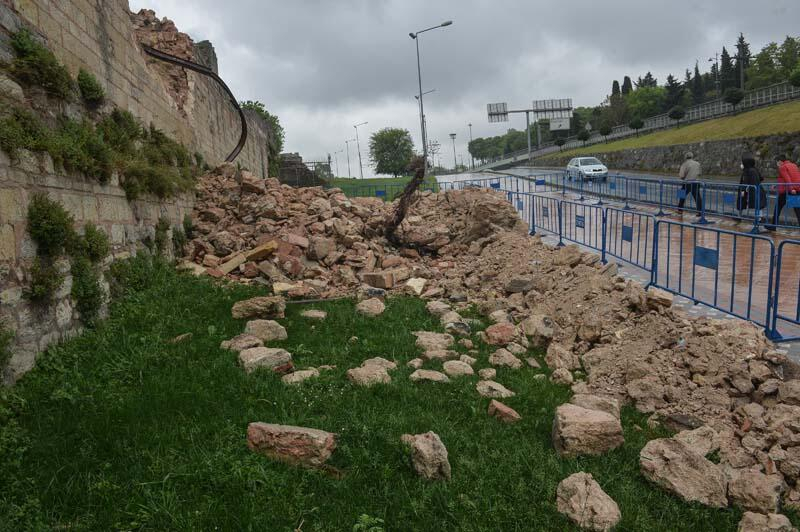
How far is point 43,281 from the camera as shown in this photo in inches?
177

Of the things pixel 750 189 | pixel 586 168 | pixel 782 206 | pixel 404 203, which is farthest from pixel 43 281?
pixel 586 168

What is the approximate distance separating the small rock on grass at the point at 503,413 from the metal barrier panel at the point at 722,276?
2.88 metres

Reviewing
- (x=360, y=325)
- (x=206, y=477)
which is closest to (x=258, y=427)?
(x=206, y=477)

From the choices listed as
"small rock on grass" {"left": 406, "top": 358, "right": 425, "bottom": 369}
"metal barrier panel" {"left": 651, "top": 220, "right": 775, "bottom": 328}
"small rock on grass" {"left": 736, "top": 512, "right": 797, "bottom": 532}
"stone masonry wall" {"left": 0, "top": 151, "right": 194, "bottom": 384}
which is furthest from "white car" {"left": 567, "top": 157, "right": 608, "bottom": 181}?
"small rock on grass" {"left": 736, "top": 512, "right": 797, "bottom": 532}

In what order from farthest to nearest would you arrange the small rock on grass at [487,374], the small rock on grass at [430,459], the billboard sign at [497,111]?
1. the billboard sign at [497,111]
2. the small rock on grass at [487,374]
3. the small rock on grass at [430,459]

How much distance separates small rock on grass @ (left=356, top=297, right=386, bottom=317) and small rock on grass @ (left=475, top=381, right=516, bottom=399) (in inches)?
101

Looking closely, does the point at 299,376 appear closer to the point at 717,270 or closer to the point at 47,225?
the point at 47,225

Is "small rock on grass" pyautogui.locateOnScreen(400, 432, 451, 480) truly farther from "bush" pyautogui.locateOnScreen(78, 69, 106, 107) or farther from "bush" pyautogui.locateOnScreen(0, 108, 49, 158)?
"bush" pyautogui.locateOnScreen(78, 69, 106, 107)

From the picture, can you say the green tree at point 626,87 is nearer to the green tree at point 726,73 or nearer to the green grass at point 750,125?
the green tree at point 726,73

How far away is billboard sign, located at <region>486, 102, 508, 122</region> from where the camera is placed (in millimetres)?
45625

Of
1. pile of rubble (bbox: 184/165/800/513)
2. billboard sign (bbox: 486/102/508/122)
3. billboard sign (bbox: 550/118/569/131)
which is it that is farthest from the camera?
billboard sign (bbox: 550/118/569/131)

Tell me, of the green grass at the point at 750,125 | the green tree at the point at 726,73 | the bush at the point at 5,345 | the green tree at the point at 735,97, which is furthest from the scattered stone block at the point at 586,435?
the green tree at the point at 726,73

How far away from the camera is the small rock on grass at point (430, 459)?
3.35m

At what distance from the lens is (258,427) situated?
354cm
